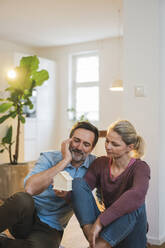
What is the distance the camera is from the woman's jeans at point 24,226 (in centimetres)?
173

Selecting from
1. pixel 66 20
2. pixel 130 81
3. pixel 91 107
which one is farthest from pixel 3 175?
pixel 91 107

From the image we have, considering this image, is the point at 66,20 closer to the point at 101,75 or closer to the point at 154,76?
the point at 101,75

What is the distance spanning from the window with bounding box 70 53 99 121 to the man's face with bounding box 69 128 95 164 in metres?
4.80

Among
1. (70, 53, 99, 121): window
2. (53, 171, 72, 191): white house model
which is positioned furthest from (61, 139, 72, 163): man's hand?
(70, 53, 99, 121): window

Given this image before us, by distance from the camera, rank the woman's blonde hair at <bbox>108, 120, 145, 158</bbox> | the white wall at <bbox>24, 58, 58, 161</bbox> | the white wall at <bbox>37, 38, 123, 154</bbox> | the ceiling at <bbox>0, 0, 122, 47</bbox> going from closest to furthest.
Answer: the woman's blonde hair at <bbox>108, 120, 145, 158</bbox>, the ceiling at <bbox>0, 0, 122, 47</bbox>, the white wall at <bbox>37, 38, 123, 154</bbox>, the white wall at <bbox>24, 58, 58, 161</bbox>

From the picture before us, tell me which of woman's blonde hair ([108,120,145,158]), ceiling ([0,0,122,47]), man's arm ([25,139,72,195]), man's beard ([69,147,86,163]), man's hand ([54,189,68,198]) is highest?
ceiling ([0,0,122,47])

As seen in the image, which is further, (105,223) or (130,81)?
(130,81)

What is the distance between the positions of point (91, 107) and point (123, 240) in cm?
527

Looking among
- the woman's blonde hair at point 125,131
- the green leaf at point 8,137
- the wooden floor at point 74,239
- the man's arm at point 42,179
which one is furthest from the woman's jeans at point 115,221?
the green leaf at point 8,137

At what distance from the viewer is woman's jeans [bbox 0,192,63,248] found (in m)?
1.73

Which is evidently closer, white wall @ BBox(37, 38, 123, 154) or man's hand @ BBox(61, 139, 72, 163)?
man's hand @ BBox(61, 139, 72, 163)

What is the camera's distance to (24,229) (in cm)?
183

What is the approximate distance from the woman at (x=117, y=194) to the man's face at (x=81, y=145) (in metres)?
0.09

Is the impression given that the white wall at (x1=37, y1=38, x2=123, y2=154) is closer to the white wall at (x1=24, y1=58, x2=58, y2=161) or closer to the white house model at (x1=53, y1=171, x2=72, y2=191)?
the white wall at (x1=24, y1=58, x2=58, y2=161)
